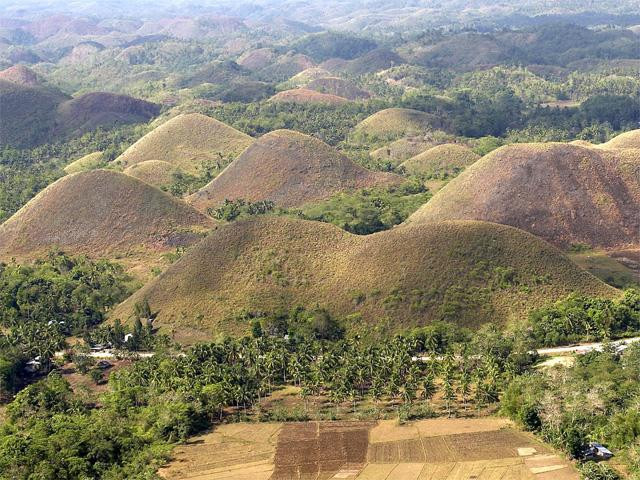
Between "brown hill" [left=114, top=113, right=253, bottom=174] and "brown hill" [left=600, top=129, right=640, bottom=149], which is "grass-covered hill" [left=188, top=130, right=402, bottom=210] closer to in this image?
"brown hill" [left=114, top=113, right=253, bottom=174]

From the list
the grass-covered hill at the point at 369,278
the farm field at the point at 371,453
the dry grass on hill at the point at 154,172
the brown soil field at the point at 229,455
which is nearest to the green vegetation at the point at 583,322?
the grass-covered hill at the point at 369,278

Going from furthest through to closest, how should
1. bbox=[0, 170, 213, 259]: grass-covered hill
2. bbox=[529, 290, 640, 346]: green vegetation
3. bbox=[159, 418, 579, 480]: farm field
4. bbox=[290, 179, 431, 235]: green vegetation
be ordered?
bbox=[290, 179, 431, 235]: green vegetation
bbox=[0, 170, 213, 259]: grass-covered hill
bbox=[529, 290, 640, 346]: green vegetation
bbox=[159, 418, 579, 480]: farm field

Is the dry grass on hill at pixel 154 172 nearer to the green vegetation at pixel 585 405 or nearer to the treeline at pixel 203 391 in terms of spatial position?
the treeline at pixel 203 391

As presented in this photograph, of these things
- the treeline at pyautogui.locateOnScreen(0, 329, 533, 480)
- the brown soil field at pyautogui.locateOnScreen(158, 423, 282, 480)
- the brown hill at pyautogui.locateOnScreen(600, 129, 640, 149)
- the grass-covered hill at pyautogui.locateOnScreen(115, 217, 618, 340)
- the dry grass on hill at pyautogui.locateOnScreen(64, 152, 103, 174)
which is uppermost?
the brown hill at pyautogui.locateOnScreen(600, 129, 640, 149)

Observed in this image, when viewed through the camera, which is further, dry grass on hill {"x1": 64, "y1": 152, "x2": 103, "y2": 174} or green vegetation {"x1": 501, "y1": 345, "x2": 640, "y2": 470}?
dry grass on hill {"x1": 64, "y1": 152, "x2": 103, "y2": 174}

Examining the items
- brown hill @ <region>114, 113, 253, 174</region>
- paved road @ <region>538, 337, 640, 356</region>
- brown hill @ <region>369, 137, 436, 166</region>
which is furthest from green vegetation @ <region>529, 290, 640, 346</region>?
brown hill @ <region>114, 113, 253, 174</region>

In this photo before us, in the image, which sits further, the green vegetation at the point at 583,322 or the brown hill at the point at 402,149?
the brown hill at the point at 402,149

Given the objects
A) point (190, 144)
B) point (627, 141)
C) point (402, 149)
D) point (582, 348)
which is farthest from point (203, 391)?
point (190, 144)

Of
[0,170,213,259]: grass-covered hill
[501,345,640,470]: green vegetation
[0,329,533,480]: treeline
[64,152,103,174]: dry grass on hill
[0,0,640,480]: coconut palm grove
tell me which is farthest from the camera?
[64,152,103,174]: dry grass on hill
